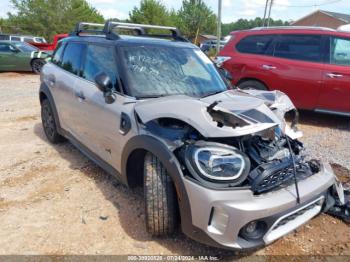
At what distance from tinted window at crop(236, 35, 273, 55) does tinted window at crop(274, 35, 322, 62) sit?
0.21 metres

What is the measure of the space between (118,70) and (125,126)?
0.63m

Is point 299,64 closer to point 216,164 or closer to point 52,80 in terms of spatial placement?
point 52,80

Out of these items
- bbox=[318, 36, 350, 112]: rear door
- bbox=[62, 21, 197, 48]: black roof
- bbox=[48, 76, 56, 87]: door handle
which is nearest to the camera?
bbox=[62, 21, 197, 48]: black roof

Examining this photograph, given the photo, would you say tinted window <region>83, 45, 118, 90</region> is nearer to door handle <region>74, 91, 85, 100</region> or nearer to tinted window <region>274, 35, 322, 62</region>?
door handle <region>74, 91, 85, 100</region>

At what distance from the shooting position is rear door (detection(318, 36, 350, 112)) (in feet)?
19.6

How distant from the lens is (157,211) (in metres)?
2.63

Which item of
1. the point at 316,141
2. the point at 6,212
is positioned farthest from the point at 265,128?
the point at 316,141

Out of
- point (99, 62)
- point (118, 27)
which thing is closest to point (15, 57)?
point (118, 27)

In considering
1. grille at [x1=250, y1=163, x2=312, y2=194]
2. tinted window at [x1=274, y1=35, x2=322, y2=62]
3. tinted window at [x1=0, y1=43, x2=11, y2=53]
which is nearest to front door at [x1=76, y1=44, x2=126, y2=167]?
grille at [x1=250, y1=163, x2=312, y2=194]

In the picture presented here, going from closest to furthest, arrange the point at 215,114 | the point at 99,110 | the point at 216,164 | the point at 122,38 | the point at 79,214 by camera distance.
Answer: the point at 216,164
the point at 215,114
the point at 79,214
the point at 99,110
the point at 122,38

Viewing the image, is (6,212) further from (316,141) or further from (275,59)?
(275,59)

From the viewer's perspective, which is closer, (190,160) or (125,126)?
(190,160)

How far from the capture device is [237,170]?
2.39 m

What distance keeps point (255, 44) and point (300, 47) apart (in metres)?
0.90
